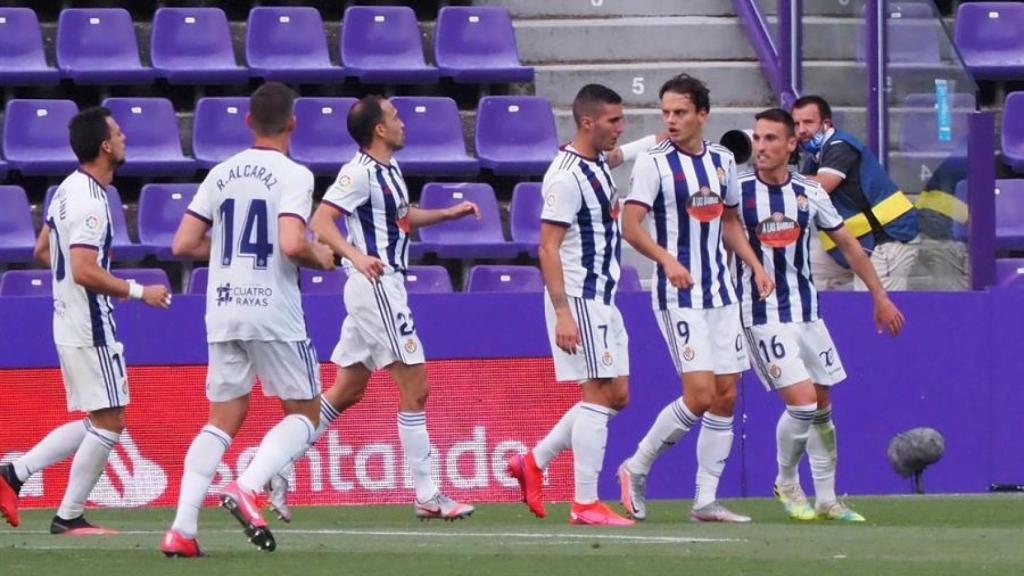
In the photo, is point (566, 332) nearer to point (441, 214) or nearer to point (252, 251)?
point (441, 214)

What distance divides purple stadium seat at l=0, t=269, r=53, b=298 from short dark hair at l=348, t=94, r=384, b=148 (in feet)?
12.3

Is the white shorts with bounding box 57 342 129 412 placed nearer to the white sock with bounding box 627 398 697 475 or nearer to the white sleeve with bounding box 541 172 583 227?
the white sleeve with bounding box 541 172 583 227

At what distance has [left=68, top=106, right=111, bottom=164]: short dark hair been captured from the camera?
9648 mm

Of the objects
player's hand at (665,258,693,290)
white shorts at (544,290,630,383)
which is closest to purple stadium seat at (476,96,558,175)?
white shorts at (544,290,630,383)

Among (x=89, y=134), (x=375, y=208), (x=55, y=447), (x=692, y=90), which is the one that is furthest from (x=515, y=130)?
(x=89, y=134)

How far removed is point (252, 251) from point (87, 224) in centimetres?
134

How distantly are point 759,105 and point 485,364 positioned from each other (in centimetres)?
470

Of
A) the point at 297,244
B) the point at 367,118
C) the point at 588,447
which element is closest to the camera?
the point at 297,244

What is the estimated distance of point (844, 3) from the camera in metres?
14.5

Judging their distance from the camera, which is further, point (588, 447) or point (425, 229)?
point (425, 229)

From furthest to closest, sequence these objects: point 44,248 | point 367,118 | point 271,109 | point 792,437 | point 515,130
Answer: point 515,130 < point 792,437 < point 367,118 < point 44,248 < point 271,109

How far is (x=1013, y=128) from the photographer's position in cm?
1605

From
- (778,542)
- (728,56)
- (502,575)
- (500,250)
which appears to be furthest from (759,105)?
(502,575)

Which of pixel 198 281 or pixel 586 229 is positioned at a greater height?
pixel 586 229
